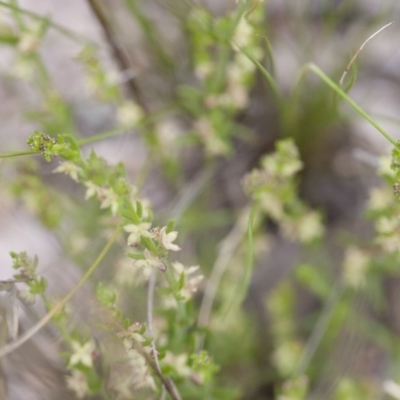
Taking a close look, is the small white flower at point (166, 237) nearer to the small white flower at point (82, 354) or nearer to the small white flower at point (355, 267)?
the small white flower at point (82, 354)

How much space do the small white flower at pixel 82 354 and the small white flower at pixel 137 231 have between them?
0.49 feet

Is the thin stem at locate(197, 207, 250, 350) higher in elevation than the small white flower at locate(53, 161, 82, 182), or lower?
higher

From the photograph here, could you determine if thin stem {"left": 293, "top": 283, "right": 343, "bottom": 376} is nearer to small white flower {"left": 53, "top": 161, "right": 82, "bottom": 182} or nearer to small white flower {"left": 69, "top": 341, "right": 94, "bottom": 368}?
small white flower {"left": 69, "top": 341, "right": 94, "bottom": 368}

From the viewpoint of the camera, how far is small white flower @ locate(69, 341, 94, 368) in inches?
23.5

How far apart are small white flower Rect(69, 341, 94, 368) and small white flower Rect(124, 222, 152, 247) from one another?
15cm

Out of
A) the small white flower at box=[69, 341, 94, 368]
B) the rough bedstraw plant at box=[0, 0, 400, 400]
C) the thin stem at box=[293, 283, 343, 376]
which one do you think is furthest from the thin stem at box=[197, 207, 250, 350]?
the small white flower at box=[69, 341, 94, 368]

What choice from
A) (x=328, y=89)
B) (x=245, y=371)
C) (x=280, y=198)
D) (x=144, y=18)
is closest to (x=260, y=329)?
(x=245, y=371)

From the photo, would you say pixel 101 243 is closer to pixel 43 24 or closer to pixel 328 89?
pixel 43 24

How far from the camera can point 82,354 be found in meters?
0.60

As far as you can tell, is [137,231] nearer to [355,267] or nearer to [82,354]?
[82,354]

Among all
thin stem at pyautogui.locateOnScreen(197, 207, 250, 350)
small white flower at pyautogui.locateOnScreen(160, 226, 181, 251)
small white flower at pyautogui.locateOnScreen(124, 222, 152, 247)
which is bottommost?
small white flower at pyautogui.locateOnScreen(160, 226, 181, 251)

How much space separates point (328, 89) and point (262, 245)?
1.00 feet

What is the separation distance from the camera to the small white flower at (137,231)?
1.74 ft

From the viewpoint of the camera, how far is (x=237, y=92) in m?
0.89
